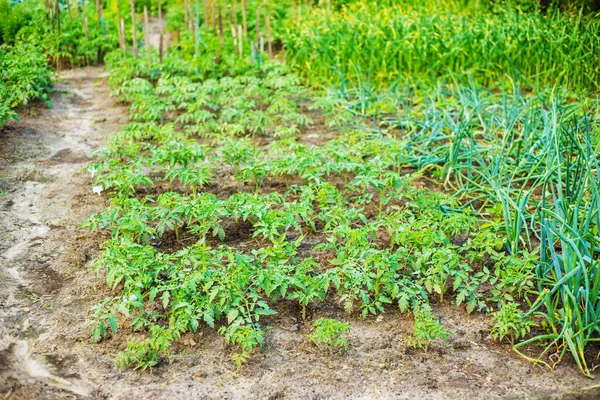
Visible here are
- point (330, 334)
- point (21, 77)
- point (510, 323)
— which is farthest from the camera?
point (21, 77)

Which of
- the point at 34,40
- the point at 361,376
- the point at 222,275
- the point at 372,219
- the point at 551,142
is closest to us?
the point at 361,376

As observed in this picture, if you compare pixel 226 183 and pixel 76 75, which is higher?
pixel 76 75

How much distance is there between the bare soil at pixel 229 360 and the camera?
289 centimetres

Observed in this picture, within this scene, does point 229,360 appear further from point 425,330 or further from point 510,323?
point 510,323

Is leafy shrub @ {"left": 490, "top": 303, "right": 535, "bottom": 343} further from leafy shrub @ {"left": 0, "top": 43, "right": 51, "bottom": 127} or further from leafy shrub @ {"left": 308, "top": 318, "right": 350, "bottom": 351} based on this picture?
leafy shrub @ {"left": 0, "top": 43, "right": 51, "bottom": 127}

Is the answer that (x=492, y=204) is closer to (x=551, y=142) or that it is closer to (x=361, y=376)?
(x=551, y=142)

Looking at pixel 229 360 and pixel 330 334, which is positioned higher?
pixel 330 334

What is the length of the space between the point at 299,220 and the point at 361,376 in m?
1.42

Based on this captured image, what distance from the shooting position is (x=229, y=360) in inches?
121

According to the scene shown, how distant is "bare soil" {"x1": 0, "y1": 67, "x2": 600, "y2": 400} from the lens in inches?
114

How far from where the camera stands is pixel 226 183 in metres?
4.94

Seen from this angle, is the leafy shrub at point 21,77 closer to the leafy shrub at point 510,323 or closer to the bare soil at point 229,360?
the bare soil at point 229,360

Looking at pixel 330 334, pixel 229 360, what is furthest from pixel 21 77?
pixel 330 334

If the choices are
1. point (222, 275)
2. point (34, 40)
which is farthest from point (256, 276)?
point (34, 40)
